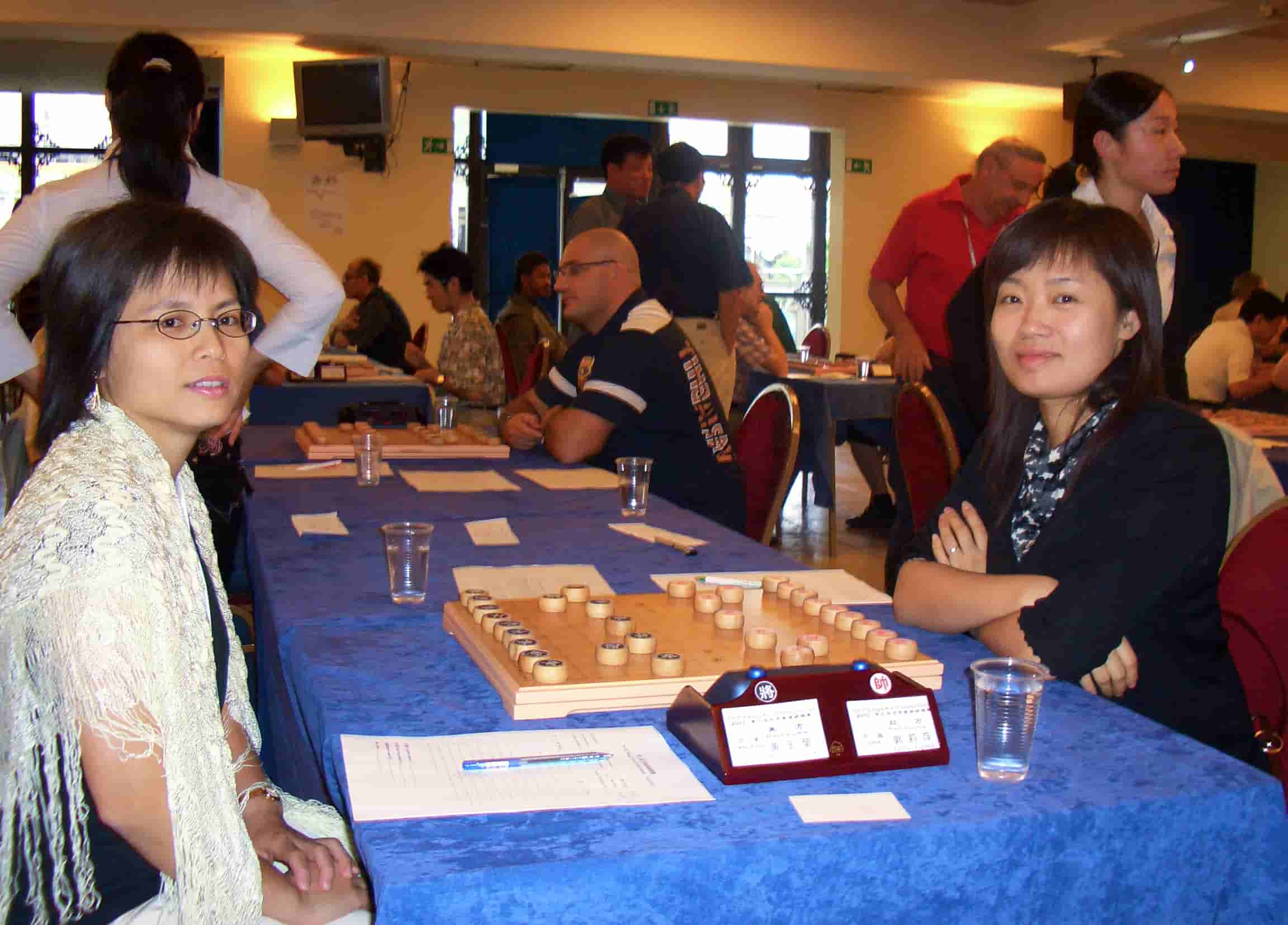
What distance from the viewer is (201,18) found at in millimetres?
7770

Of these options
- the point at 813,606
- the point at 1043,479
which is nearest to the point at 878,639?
the point at 813,606

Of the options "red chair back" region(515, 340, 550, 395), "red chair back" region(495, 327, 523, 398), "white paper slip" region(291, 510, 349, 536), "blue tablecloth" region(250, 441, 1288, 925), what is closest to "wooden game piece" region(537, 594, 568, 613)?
"blue tablecloth" region(250, 441, 1288, 925)

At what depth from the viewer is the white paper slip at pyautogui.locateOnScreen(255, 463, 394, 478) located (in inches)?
111

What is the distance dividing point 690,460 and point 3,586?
204cm

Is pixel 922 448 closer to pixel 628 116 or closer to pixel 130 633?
pixel 130 633

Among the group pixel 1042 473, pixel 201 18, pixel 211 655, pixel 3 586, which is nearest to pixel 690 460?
pixel 1042 473

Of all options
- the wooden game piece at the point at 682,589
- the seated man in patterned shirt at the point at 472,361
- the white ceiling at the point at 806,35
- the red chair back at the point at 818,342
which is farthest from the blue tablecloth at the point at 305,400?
the red chair back at the point at 818,342

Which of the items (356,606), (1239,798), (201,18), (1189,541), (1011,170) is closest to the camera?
(1239,798)

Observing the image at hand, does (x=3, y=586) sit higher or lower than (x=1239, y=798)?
higher

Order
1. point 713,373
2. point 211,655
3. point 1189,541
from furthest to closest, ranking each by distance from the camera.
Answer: point 713,373
point 1189,541
point 211,655

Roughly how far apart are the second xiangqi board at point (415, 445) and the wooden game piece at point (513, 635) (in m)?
1.81

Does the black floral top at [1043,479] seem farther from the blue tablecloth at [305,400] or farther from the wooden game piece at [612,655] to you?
the blue tablecloth at [305,400]

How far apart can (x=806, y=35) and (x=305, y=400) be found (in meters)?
5.52

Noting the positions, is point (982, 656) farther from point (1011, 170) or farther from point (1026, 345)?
point (1011, 170)
